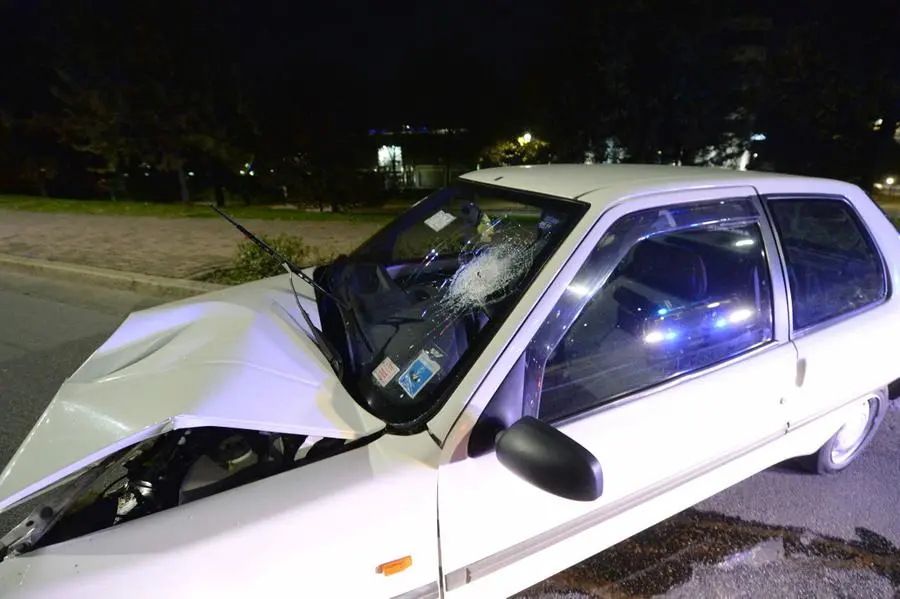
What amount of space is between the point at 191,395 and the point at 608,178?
5.45 ft

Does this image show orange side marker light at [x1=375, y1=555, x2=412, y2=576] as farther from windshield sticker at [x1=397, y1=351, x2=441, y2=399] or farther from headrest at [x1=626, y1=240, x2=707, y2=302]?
headrest at [x1=626, y1=240, x2=707, y2=302]

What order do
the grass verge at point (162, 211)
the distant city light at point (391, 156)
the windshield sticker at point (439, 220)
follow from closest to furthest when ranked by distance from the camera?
1. the windshield sticker at point (439, 220)
2. the grass verge at point (162, 211)
3. the distant city light at point (391, 156)

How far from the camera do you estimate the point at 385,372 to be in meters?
1.73

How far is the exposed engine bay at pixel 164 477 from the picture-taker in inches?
56.9

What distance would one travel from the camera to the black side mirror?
48.9 inches

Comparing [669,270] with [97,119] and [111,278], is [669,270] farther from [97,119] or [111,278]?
[97,119]

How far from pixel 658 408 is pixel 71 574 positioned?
1.71 metres

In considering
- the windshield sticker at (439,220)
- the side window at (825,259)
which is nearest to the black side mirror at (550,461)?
the windshield sticker at (439,220)

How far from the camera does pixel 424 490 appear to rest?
1410 mm

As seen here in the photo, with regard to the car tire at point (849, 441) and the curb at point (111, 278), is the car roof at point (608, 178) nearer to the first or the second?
the car tire at point (849, 441)

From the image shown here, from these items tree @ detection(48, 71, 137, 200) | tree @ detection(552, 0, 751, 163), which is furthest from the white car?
tree @ detection(48, 71, 137, 200)

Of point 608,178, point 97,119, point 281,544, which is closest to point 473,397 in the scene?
point 281,544

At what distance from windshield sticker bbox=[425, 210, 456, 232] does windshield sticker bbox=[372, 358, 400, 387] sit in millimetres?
857

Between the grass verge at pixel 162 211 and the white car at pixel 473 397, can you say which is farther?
the grass verge at pixel 162 211
